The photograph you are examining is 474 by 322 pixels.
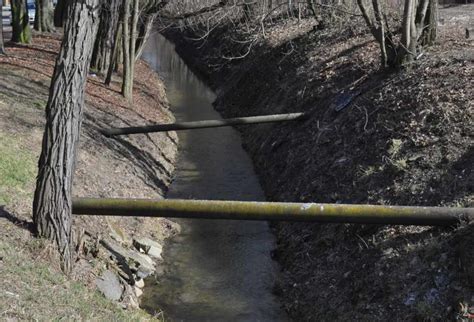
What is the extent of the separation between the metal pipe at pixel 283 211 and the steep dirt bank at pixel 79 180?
79 cm

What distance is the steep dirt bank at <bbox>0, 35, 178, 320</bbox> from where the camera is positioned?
7621mm

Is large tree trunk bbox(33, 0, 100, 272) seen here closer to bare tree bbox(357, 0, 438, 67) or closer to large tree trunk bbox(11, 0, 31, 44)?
bare tree bbox(357, 0, 438, 67)

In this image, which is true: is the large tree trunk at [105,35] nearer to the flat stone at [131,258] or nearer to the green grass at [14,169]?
the green grass at [14,169]

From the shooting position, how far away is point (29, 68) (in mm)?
21219

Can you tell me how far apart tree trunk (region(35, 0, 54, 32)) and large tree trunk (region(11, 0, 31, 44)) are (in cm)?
561

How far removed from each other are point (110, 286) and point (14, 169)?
3.27 meters

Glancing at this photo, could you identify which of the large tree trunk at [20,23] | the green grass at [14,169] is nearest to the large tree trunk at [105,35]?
the large tree trunk at [20,23]

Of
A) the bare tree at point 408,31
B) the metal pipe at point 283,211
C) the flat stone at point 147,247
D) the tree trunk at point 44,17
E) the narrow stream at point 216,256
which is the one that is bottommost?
the narrow stream at point 216,256

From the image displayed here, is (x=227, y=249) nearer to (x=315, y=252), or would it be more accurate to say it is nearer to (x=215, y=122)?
(x=315, y=252)

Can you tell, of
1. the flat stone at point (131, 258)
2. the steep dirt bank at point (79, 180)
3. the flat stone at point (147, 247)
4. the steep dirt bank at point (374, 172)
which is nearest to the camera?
the steep dirt bank at point (79, 180)

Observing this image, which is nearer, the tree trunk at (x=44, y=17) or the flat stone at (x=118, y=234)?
the flat stone at (x=118, y=234)

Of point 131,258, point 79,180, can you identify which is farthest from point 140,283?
point 79,180

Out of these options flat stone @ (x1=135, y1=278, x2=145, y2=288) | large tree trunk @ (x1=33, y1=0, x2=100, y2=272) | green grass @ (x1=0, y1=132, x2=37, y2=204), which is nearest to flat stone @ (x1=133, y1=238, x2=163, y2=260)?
flat stone @ (x1=135, y1=278, x2=145, y2=288)

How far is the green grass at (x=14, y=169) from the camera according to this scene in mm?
10197
